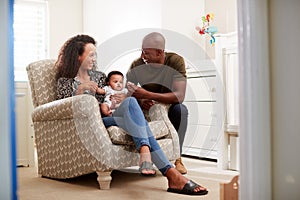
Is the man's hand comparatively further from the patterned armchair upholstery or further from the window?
the window

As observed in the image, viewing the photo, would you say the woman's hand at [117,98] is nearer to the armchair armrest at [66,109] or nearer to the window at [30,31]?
the armchair armrest at [66,109]

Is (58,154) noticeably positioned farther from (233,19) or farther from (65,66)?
(233,19)

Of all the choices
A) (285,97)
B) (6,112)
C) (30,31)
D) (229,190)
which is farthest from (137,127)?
(30,31)

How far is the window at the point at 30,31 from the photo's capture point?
14.6 feet

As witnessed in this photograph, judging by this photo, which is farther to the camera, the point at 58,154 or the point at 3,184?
the point at 58,154

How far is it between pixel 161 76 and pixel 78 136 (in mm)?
687

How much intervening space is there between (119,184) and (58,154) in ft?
1.30

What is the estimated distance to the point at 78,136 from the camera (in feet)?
6.96

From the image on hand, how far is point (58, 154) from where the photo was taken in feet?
7.54

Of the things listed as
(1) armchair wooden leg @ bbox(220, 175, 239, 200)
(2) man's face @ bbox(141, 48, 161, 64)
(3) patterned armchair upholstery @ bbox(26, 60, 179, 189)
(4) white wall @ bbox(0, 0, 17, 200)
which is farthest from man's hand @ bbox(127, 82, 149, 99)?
(4) white wall @ bbox(0, 0, 17, 200)

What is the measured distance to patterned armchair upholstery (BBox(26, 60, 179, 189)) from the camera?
205cm

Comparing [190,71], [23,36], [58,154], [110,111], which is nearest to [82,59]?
[110,111]

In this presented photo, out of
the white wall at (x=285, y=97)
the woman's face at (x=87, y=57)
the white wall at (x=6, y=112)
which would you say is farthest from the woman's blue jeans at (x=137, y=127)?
the white wall at (x=6, y=112)

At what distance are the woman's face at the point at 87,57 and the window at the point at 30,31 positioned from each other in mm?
2215
